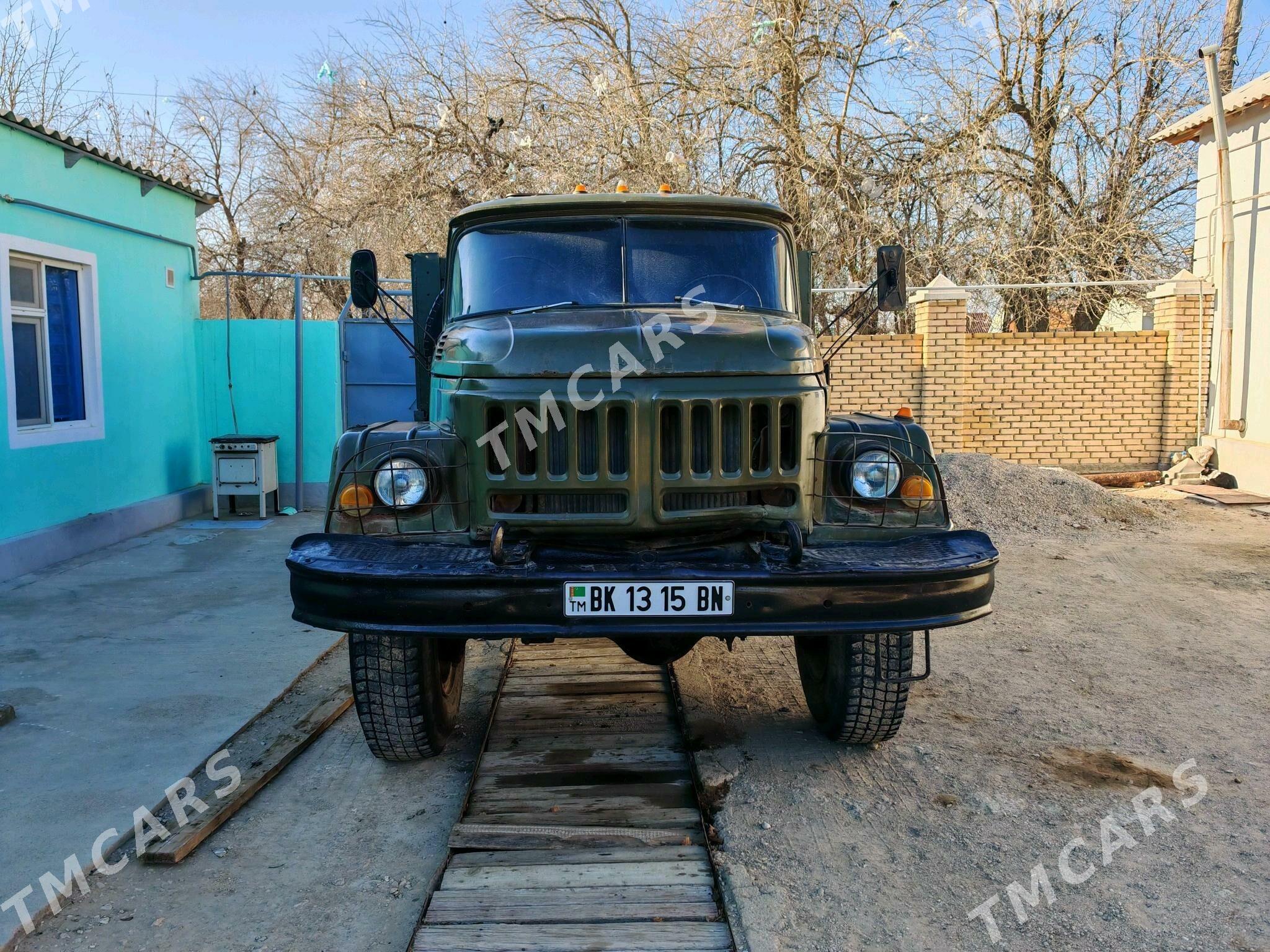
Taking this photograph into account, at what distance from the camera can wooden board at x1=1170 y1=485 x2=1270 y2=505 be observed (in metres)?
10.5

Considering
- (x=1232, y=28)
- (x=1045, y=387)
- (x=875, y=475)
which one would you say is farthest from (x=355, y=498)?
(x=1232, y=28)

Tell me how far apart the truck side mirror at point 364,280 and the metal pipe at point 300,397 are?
5.81 metres

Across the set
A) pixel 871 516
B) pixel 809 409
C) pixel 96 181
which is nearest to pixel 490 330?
pixel 809 409

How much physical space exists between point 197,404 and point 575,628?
29.5 ft

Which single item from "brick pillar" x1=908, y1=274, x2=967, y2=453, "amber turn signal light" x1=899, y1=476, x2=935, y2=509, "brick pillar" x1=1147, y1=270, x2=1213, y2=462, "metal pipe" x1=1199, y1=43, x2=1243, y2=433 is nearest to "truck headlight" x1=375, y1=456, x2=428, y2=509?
"amber turn signal light" x1=899, y1=476, x2=935, y2=509

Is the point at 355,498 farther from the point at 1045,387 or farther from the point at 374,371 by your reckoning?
the point at 1045,387

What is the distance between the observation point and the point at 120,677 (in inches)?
196

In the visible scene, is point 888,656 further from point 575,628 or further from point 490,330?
point 490,330

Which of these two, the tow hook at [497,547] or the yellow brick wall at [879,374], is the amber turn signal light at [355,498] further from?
the yellow brick wall at [879,374]

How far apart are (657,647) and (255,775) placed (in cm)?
165

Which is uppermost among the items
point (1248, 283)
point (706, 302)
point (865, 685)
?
point (1248, 283)

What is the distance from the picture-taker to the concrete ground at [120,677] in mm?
3471

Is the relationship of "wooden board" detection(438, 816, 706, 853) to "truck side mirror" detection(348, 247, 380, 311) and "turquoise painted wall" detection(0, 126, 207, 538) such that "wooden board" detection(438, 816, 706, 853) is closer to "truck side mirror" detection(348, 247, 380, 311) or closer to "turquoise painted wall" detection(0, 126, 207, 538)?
"truck side mirror" detection(348, 247, 380, 311)

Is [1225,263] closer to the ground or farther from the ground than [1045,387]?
farther from the ground
